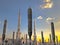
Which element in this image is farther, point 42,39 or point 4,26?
point 42,39

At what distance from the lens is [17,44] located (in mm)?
33344

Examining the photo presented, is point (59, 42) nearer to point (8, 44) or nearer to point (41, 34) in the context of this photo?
point (41, 34)

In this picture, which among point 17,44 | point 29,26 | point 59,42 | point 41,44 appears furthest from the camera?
point 59,42

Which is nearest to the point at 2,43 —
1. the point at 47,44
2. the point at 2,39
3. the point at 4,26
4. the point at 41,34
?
the point at 2,39

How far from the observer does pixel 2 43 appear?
4075 centimetres

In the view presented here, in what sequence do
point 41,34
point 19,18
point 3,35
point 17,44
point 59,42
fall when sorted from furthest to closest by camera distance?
point 59,42 → point 41,34 → point 3,35 → point 19,18 → point 17,44

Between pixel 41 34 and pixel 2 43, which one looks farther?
pixel 41 34

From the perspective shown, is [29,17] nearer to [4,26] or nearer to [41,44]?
[4,26]

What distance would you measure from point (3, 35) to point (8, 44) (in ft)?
25.0

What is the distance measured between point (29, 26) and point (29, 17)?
184cm

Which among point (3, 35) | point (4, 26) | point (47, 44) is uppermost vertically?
point (4, 26)

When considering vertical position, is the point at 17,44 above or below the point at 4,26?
below

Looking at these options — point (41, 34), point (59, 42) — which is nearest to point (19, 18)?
point (41, 34)

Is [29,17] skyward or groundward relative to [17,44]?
skyward
